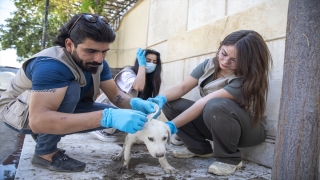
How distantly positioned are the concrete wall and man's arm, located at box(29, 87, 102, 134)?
1718 millimetres

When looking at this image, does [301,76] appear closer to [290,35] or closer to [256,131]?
[290,35]

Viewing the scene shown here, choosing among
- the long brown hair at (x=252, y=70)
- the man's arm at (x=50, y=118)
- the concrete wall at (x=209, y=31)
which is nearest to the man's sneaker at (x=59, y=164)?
the man's arm at (x=50, y=118)

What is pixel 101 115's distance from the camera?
1.86 metres

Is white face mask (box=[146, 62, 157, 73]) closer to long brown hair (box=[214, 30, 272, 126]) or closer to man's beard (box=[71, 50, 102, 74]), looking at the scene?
long brown hair (box=[214, 30, 272, 126])

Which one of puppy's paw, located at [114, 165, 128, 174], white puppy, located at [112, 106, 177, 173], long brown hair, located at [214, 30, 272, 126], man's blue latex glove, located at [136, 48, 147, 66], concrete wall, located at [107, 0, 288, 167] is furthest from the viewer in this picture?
man's blue latex glove, located at [136, 48, 147, 66]

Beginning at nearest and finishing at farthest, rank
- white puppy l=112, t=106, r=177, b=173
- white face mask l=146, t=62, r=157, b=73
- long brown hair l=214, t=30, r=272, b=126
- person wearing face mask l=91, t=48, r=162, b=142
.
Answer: white puppy l=112, t=106, r=177, b=173, long brown hair l=214, t=30, r=272, b=126, person wearing face mask l=91, t=48, r=162, b=142, white face mask l=146, t=62, r=157, b=73

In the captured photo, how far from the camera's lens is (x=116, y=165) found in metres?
2.35

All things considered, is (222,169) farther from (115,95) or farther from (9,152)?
(9,152)

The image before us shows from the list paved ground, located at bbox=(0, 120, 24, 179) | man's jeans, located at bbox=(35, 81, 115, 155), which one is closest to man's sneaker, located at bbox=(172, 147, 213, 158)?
Result: man's jeans, located at bbox=(35, 81, 115, 155)

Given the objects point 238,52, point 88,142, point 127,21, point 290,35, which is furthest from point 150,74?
point 127,21

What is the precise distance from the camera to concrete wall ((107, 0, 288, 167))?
103 inches

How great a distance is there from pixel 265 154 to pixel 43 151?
1985 mm

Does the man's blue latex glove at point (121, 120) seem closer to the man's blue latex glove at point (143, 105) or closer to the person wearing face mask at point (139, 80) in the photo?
the man's blue latex glove at point (143, 105)

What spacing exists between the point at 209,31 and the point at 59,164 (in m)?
2.45
